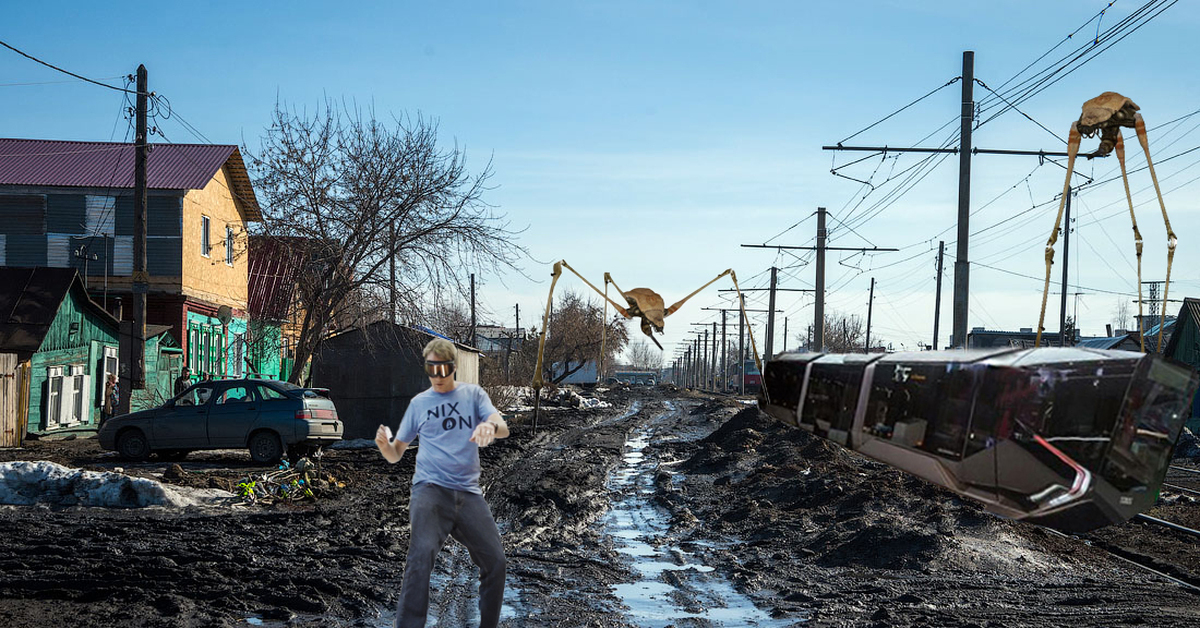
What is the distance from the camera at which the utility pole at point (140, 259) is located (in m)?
23.0

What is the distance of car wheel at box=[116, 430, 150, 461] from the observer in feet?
69.6

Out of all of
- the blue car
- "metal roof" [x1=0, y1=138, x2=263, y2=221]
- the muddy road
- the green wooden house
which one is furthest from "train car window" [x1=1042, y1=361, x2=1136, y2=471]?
"metal roof" [x1=0, y1=138, x2=263, y2=221]

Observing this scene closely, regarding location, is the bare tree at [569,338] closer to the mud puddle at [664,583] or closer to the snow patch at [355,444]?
the snow patch at [355,444]

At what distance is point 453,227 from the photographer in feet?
87.0

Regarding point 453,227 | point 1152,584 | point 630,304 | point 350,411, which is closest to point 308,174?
point 453,227

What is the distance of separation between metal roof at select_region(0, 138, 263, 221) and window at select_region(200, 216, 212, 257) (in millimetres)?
1396

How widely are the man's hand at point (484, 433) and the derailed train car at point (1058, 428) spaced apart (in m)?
2.60

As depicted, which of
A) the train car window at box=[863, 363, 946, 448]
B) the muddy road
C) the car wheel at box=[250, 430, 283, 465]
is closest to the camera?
the train car window at box=[863, 363, 946, 448]

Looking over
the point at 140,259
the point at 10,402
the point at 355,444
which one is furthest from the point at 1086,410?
the point at 10,402

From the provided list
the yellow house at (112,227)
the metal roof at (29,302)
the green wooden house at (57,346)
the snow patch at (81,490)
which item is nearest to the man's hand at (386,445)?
the snow patch at (81,490)

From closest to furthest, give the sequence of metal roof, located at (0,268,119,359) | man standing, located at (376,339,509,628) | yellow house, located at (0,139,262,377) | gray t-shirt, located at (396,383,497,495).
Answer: man standing, located at (376,339,509,628), gray t-shirt, located at (396,383,497,495), metal roof, located at (0,268,119,359), yellow house, located at (0,139,262,377)

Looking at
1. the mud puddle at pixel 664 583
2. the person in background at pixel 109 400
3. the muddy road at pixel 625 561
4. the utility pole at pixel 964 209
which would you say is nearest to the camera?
the muddy road at pixel 625 561

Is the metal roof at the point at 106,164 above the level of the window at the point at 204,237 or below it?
above

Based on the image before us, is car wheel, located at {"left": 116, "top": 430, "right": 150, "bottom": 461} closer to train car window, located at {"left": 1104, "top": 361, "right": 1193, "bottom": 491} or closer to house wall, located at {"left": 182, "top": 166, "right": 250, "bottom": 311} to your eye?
house wall, located at {"left": 182, "top": 166, "right": 250, "bottom": 311}
